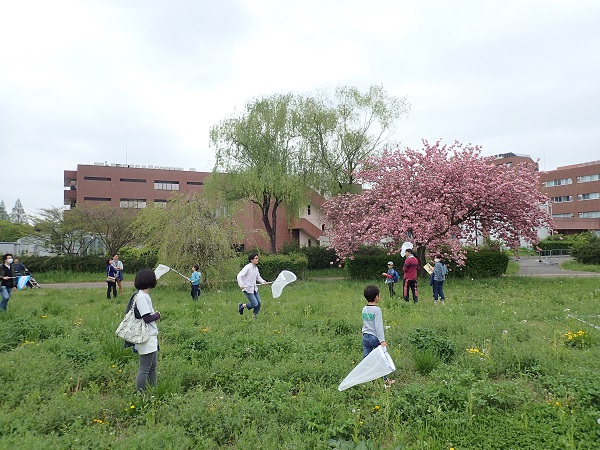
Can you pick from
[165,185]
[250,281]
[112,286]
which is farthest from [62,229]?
[165,185]

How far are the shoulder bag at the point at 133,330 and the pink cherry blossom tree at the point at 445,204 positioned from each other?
13.4m

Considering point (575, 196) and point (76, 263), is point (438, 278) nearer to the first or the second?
point (76, 263)

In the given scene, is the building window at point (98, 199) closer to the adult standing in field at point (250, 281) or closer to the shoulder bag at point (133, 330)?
the adult standing in field at point (250, 281)

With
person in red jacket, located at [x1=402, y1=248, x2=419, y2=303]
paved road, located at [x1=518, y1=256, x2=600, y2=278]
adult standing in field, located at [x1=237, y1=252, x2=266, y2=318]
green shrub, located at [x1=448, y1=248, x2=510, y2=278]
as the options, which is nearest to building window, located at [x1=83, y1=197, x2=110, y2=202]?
green shrub, located at [x1=448, y1=248, x2=510, y2=278]

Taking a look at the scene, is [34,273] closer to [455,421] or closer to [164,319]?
[164,319]

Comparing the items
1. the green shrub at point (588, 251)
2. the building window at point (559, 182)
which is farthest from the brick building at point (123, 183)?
the building window at point (559, 182)

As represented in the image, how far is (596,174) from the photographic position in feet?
173

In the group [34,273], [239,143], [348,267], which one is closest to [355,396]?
[348,267]

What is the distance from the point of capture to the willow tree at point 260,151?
24.3 meters

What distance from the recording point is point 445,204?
17.6m

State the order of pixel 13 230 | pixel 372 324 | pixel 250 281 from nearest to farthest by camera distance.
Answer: pixel 372 324, pixel 250 281, pixel 13 230

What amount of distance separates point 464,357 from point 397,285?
35.7ft

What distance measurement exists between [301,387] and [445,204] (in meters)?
14.3

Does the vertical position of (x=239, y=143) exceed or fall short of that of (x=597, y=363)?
it exceeds it
